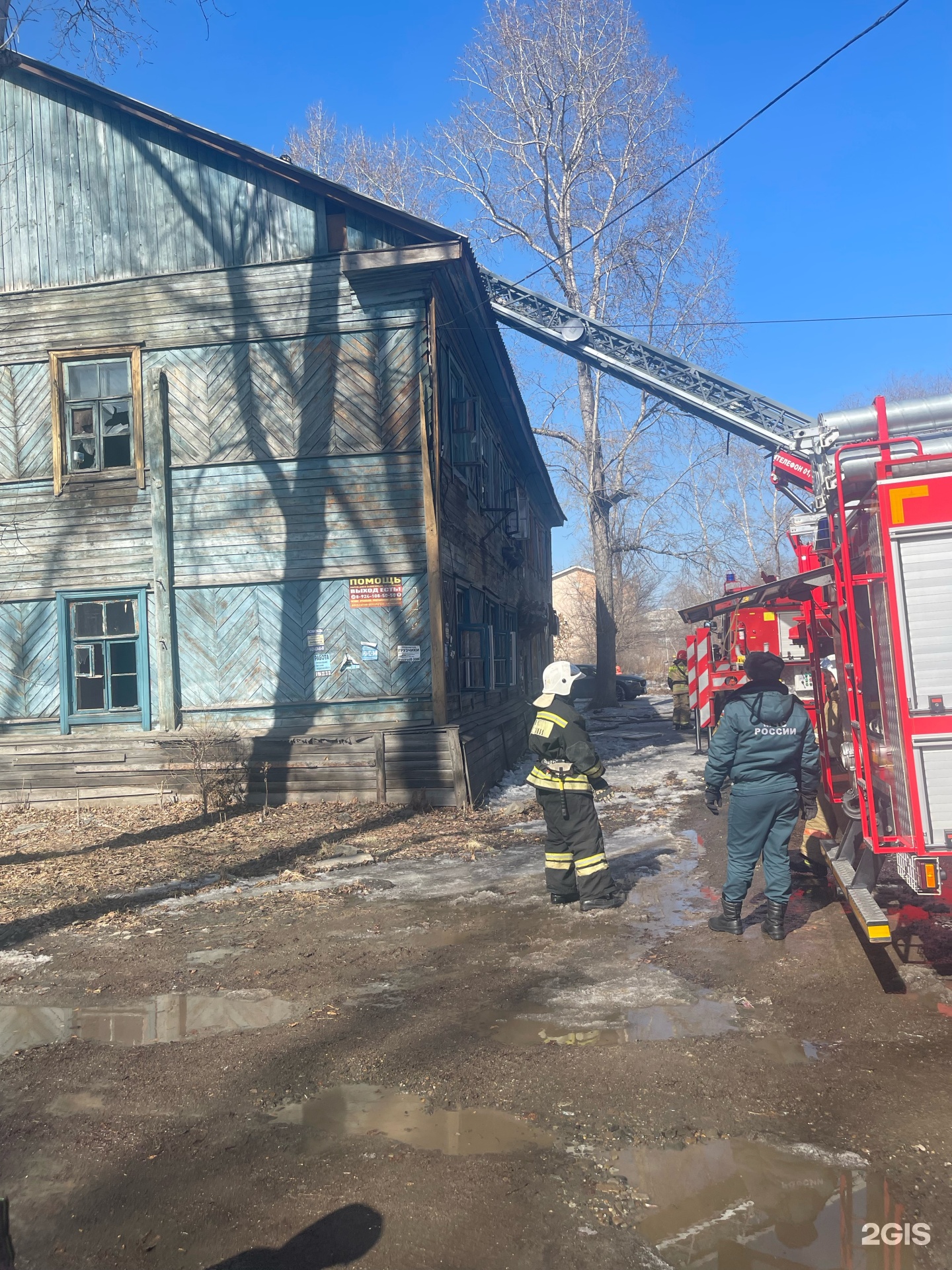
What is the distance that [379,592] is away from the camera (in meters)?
12.6

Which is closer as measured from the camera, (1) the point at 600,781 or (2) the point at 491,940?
(2) the point at 491,940

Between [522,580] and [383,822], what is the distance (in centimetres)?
1462

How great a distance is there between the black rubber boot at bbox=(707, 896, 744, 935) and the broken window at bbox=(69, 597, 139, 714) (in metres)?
9.26

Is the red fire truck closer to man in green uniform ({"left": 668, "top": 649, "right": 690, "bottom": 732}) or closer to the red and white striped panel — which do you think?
the red and white striped panel

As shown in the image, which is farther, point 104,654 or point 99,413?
point 99,413

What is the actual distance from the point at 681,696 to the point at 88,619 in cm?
1417

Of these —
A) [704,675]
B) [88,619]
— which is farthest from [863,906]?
[88,619]

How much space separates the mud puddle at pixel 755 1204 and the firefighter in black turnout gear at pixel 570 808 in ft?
11.3

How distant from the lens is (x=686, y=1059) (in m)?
4.26

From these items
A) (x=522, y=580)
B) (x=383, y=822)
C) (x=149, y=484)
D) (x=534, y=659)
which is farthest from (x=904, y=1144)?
(x=534, y=659)

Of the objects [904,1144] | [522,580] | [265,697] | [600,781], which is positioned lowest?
[904,1144]

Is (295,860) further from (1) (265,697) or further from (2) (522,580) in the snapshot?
(2) (522,580)

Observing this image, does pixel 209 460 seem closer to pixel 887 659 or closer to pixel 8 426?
pixel 8 426

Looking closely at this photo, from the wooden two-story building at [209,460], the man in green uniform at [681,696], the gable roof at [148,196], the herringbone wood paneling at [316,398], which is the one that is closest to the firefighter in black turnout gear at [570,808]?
the wooden two-story building at [209,460]
